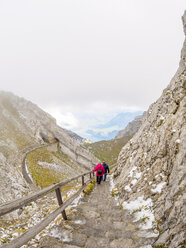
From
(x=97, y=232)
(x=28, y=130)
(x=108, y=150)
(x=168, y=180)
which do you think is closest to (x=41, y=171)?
(x=28, y=130)

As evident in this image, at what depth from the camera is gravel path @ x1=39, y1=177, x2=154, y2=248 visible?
4801 millimetres

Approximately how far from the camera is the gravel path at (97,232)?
480cm

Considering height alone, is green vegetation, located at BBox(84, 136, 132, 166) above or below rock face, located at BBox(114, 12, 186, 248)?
below

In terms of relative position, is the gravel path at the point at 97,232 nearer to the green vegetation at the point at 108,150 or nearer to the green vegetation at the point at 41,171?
the green vegetation at the point at 41,171

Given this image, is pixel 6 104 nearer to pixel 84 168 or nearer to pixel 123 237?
pixel 84 168

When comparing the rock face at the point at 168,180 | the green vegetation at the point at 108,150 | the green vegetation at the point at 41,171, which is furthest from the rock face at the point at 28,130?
the green vegetation at the point at 108,150

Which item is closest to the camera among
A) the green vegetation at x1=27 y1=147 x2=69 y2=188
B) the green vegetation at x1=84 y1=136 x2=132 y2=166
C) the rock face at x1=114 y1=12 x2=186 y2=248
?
the rock face at x1=114 y1=12 x2=186 y2=248

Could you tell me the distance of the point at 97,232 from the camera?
5738mm

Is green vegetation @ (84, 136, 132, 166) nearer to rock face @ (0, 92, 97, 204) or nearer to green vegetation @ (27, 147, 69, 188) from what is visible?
rock face @ (0, 92, 97, 204)

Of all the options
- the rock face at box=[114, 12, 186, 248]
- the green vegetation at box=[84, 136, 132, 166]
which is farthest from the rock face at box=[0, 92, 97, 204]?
the green vegetation at box=[84, 136, 132, 166]

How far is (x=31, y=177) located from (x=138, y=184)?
35.7m

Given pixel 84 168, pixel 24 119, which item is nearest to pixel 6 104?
pixel 24 119

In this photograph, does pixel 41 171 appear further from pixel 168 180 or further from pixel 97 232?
pixel 168 180

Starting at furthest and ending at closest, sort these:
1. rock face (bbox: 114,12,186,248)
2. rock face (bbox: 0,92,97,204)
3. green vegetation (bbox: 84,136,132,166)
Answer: green vegetation (bbox: 84,136,132,166) < rock face (bbox: 0,92,97,204) < rock face (bbox: 114,12,186,248)
